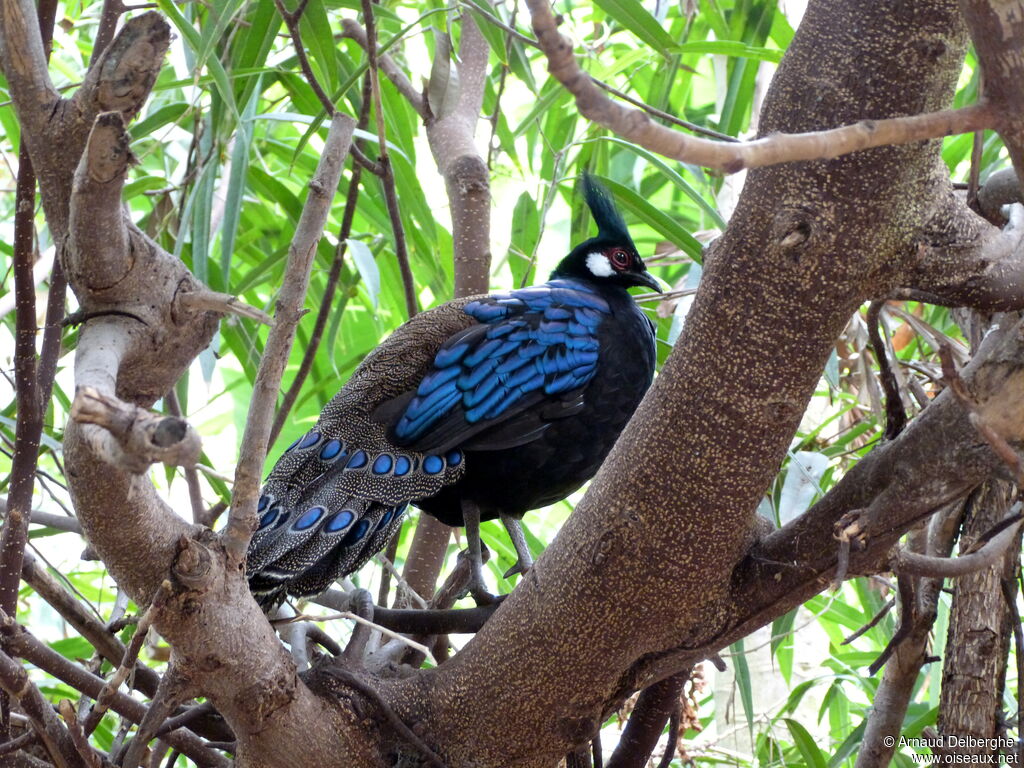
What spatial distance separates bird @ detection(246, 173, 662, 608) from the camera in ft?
5.04

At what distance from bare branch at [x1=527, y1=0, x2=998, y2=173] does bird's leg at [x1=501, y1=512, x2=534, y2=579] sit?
1.27 m

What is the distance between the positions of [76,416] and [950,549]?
133cm

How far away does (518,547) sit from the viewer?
1.92 m

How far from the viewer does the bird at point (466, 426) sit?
1536 mm

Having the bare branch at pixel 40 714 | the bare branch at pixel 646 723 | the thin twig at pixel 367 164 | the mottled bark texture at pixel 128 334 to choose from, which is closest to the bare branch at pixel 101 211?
the mottled bark texture at pixel 128 334

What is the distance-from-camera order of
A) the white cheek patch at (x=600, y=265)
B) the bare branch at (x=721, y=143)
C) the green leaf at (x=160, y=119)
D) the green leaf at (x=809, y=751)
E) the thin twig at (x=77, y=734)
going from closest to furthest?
the bare branch at (x=721, y=143) → the thin twig at (x=77, y=734) → the green leaf at (x=809, y=751) → the green leaf at (x=160, y=119) → the white cheek patch at (x=600, y=265)

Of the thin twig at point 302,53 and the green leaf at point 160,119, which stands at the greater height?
the green leaf at point 160,119

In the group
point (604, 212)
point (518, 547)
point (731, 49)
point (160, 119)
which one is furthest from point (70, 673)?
point (731, 49)

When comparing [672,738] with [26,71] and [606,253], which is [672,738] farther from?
[26,71]

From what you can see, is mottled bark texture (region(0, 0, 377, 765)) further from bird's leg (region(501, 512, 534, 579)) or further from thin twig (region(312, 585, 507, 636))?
bird's leg (region(501, 512, 534, 579))

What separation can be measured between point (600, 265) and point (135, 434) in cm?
157

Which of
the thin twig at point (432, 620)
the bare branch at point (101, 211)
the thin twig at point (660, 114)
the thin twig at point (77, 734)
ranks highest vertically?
the thin twig at point (660, 114)

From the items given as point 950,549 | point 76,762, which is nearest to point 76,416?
point 76,762

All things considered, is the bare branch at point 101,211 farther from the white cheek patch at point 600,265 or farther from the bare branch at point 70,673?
the white cheek patch at point 600,265
